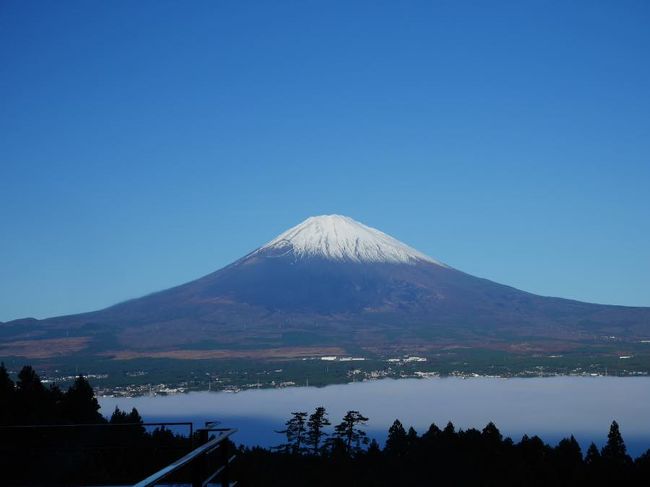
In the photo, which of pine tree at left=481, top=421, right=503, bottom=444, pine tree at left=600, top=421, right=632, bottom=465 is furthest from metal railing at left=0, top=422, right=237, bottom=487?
pine tree at left=600, top=421, right=632, bottom=465

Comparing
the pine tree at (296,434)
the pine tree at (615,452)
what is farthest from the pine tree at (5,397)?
the pine tree at (615,452)

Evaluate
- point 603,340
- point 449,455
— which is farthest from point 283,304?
point 449,455

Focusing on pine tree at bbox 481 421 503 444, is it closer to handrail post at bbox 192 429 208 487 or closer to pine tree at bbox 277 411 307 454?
pine tree at bbox 277 411 307 454

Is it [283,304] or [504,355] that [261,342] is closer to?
[283,304]

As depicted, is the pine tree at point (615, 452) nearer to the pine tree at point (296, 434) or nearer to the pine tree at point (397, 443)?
the pine tree at point (397, 443)

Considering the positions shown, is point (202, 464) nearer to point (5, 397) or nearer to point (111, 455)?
point (111, 455)

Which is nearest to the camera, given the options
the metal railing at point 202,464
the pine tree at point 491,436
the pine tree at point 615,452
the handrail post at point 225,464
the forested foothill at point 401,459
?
the metal railing at point 202,464

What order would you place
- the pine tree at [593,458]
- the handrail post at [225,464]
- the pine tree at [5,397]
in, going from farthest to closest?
the pine tree at [593,458] → the pine tree at [5,397] → the handrail post at [225,464]
